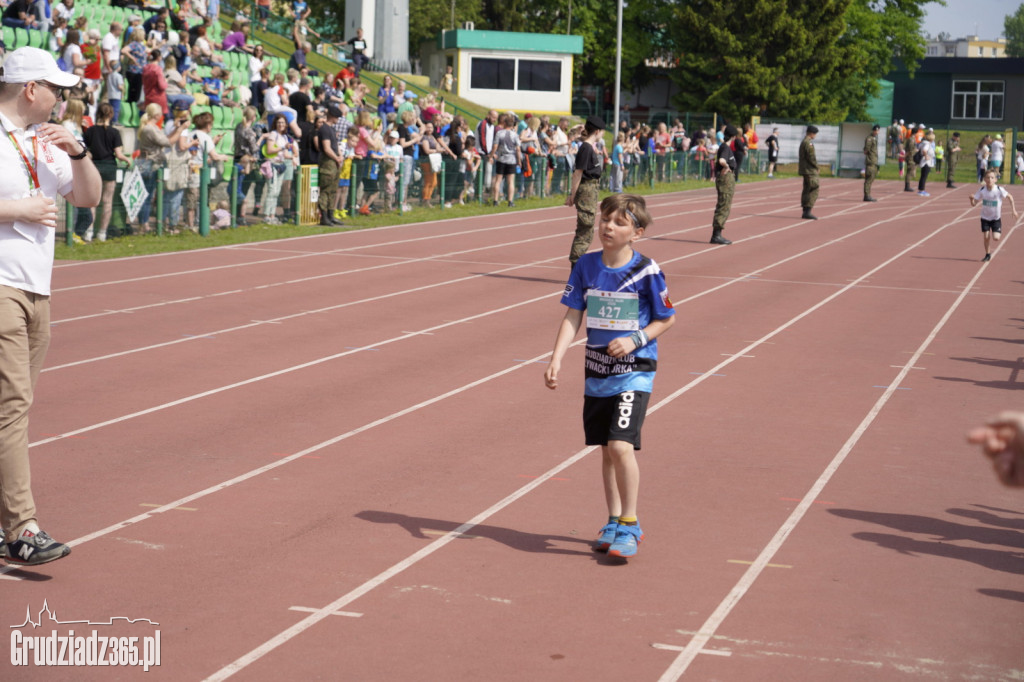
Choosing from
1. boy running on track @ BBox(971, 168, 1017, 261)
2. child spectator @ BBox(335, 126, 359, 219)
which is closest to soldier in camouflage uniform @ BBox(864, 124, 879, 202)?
boy running on track @ BBox(971, 168, 1017, 261)

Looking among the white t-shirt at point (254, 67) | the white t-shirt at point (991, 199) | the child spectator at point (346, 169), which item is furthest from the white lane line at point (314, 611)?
the white t-shirt at point (254, 67)

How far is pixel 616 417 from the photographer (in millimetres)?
6250

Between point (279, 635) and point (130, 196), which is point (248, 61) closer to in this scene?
point (130, 196)

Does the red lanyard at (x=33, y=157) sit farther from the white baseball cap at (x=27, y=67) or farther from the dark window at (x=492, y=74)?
the dark window at (x=492, y=74)

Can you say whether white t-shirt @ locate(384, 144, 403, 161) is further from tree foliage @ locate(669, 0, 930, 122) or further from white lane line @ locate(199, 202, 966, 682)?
tree foliage @ locate(669, 0, 930, 122)

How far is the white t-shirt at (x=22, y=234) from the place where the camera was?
226 inches

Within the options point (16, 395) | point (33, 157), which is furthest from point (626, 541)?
point (33, 157)

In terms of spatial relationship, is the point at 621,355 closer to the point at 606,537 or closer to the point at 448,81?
the point at 606,537

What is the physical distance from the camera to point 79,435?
8531 mm

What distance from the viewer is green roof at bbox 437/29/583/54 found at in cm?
6197

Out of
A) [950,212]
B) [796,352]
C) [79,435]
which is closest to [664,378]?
[796,352]

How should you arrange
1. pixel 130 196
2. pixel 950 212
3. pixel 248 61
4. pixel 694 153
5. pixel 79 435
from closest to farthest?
pixel 79 435, pixel 130 196, pixel 248 61, pixel 950 212, pixel 694 153

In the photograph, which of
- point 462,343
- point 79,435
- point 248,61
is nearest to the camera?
point 79,435

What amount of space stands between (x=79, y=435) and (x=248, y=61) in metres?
24.1
